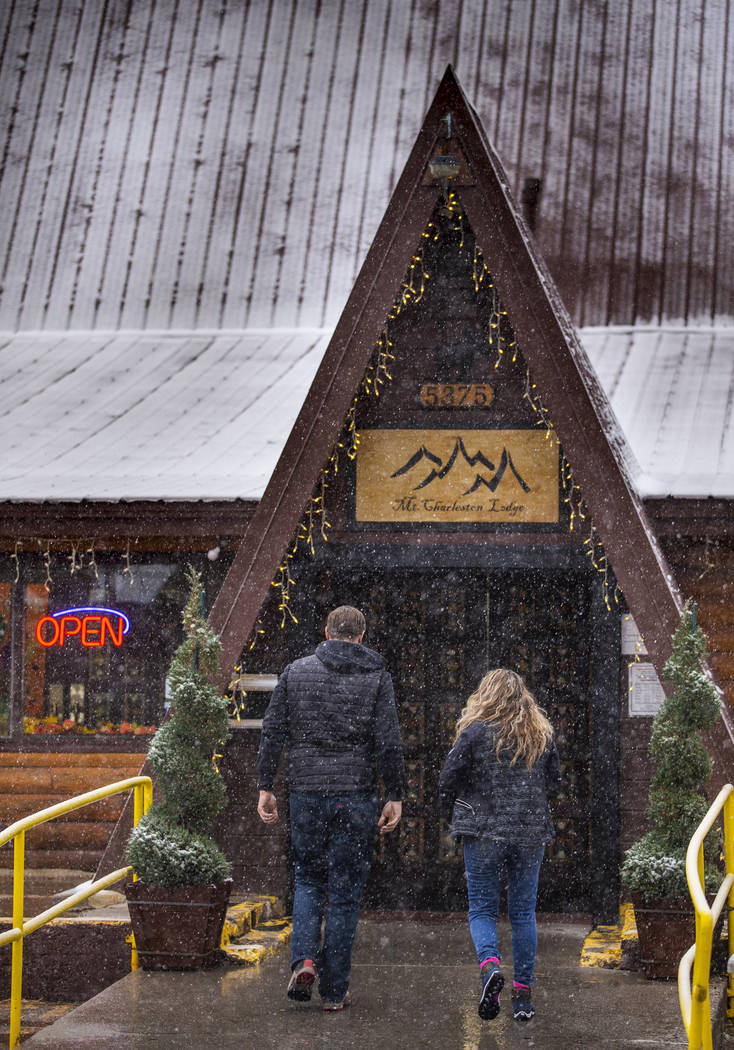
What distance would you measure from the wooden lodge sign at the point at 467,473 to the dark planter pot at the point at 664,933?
2.87 meters

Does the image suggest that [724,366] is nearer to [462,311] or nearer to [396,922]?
[462,311]

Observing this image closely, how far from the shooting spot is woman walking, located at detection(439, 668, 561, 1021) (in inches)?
266

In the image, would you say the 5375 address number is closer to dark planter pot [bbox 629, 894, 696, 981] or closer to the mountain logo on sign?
the mountain logo on sign

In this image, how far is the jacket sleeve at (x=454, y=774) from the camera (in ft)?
22.5

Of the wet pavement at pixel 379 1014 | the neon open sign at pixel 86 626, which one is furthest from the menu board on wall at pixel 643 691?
the neon open sign at pixel 86 626

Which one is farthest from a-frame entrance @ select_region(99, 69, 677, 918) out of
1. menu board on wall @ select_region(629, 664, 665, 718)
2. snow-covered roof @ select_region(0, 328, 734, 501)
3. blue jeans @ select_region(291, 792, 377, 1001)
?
blue jeans @ select_region(291, 792, 377, 1001)

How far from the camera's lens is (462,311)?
32.3 ft

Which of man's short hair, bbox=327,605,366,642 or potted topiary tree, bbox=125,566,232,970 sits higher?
man's short hair, bbox=327,605,366,642

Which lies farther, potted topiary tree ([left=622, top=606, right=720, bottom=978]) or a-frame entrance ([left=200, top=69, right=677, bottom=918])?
a-frame entrance ([left=200, top=69, right=677, bottom=918])

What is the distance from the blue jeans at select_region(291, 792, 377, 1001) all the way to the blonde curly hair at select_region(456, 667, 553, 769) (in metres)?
0.69

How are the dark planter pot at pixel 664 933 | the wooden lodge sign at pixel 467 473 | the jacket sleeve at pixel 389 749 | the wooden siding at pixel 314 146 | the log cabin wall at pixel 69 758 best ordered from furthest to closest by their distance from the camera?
the wooden siding at pixel 314 146
the log cabin wall at pixel 69 758
the wooden lodge sign at pixel 467 473
the dark planter pot at pixel 664 933
the jacket sleeve at pixel 389 749

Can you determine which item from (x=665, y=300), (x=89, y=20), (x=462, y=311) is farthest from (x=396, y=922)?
(x=89, y=20)

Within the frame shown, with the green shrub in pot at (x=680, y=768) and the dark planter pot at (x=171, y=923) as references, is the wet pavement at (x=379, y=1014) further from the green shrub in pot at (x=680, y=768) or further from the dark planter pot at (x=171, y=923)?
the green shrub in pot at (x=680, y=768)

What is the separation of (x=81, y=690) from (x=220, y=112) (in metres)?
6.44
